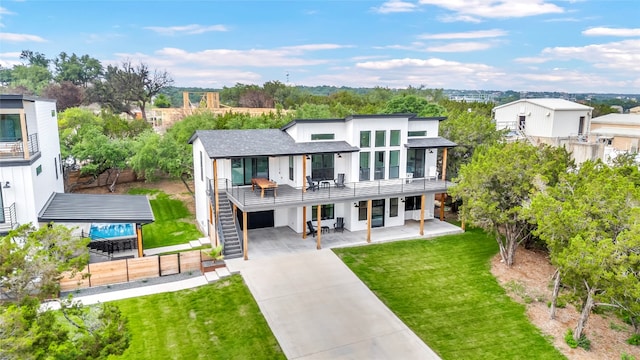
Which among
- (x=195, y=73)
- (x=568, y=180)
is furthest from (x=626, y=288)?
(x=195, y=73)

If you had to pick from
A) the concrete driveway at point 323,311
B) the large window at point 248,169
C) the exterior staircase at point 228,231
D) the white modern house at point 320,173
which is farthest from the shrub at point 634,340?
the large window at point 248,169

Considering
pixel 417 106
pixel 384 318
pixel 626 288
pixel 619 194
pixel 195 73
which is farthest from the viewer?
pixel 195 73

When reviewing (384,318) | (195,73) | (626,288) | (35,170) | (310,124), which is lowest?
(384,318)

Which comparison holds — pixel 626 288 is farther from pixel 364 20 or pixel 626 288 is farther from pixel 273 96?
pixel 273 96

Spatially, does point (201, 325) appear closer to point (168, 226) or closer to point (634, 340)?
point (168, 226)

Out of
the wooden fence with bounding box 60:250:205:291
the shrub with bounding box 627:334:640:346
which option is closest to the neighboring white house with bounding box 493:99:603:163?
the shrub with bounding box 627:334:640:346

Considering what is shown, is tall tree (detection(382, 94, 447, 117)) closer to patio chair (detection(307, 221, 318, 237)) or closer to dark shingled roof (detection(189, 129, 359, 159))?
dark shingled roof (detection(189, 129, 359, 159))

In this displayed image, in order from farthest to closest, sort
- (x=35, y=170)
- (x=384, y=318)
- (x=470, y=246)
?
(x=470, y=246) < (x=35, y=170) < (x=384, y=318)
